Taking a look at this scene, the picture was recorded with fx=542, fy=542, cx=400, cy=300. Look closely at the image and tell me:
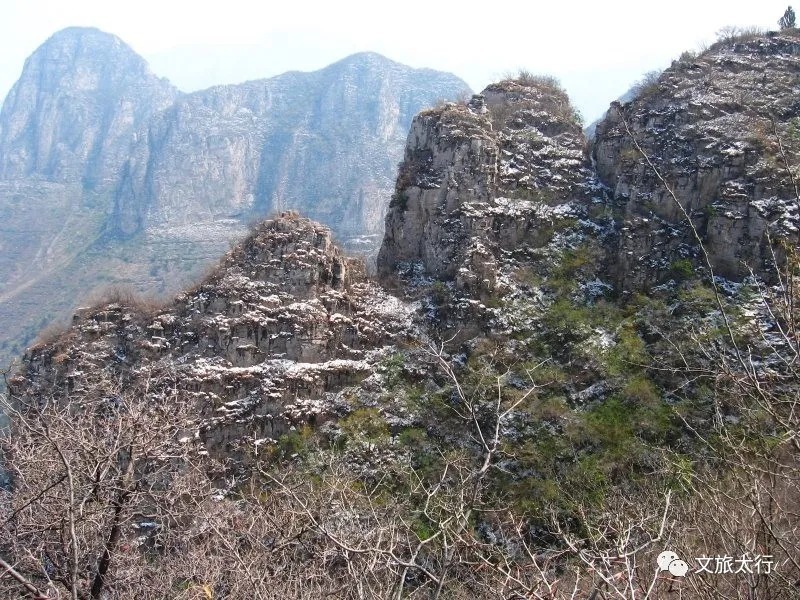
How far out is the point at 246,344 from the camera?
21.8 meters

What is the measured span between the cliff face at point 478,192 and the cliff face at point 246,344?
489 cm

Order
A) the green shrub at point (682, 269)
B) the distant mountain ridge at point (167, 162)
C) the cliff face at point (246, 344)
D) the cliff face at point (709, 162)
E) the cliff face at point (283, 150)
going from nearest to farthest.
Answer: the cliff face at point (246, 344), the cliff face at point (709, 162), the green shrub at point (682, 269), the distant mountain ridge at point (167, 162), the cliff face at point (283, 150)

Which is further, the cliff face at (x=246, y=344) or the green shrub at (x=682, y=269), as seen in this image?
the green shrub at (x=682, y=269)

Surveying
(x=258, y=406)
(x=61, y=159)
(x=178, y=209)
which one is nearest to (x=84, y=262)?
(x=178, y=209)

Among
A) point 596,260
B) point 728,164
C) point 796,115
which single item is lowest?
point 596,260

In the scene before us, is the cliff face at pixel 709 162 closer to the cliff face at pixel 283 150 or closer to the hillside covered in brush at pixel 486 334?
the hillside covered in brush at pixel 486 334

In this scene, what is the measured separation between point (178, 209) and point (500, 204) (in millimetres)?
81164

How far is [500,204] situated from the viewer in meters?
Result: 26.6

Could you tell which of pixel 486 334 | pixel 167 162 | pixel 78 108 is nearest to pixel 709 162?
pixel 486 334

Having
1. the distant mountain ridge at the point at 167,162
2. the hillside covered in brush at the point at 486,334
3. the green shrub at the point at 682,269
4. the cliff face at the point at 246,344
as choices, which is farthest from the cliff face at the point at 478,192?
the distant mountain ridge at the point at 167,162

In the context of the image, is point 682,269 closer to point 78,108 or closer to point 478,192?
point 478,192

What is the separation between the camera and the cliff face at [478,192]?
84.1ft

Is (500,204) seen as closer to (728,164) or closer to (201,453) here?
→ (728,164)

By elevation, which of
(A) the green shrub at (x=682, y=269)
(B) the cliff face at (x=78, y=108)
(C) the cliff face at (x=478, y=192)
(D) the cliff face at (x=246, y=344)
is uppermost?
(B) the cliff face at (x=78, y=108)
